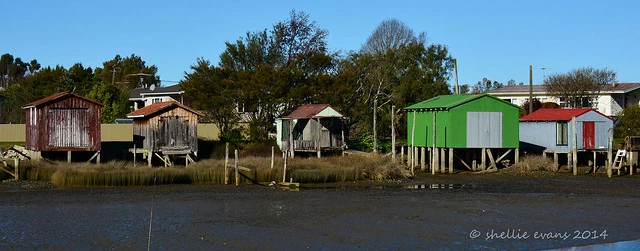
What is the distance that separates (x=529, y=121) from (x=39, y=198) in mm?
29974

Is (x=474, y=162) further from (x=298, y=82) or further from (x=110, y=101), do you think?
(x=110, y=101)

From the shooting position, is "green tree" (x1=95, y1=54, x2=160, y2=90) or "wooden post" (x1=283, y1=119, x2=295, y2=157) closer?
"wooden post" (x1=283, y1=119, x2=295, y2=157)

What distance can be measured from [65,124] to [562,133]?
27.2m

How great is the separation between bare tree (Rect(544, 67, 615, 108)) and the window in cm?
2815

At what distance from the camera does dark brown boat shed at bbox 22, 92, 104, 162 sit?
4094cm

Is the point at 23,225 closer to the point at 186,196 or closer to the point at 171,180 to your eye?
A: the point at 186,196

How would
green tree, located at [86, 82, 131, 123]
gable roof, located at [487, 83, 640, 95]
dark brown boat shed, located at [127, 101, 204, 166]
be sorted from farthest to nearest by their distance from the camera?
gable roof, located at [487, 83, 640, 95] → green tree, located at [86, 82, 131, 123] → dark brown boat shed, located at [127, 101, 204, 166]

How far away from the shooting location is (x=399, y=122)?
2675 inches

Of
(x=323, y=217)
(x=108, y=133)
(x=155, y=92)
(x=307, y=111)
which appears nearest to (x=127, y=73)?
(x=155, y=92)

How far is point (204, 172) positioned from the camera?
1474 inches

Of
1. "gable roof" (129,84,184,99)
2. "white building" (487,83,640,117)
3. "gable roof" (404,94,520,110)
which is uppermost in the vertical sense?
"gable roof" (129,84,184,99)

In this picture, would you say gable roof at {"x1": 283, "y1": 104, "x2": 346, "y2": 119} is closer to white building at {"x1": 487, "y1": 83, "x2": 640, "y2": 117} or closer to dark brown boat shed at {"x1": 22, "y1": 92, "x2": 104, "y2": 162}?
dark brown boat shed at {"x1": 22, "y1": 92, "x2": 104, "y2": 162}

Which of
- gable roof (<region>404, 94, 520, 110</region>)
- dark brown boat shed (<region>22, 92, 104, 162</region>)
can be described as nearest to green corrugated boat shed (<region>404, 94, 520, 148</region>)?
gable roof (<region>404, 94, 520, 110</region>)

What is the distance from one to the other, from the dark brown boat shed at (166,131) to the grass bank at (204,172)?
547 centimetres
